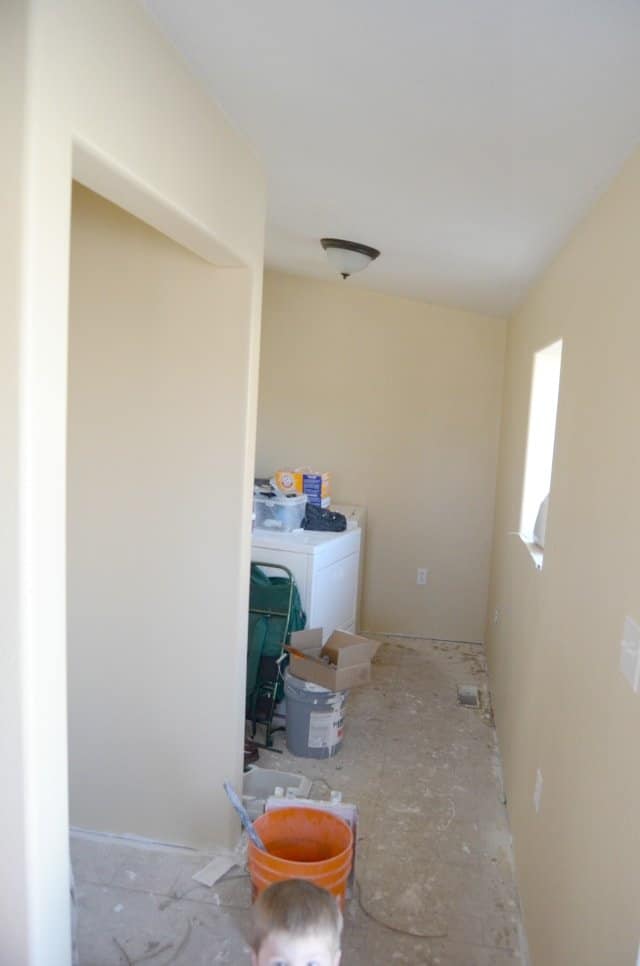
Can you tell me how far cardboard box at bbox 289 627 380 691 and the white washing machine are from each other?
1.03 feet

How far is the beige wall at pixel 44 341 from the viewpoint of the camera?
1121 millimetres

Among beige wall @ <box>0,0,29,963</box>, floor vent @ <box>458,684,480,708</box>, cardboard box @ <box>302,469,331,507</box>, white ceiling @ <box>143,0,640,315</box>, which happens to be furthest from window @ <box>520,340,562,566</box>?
beige wall @ <box>0,0,29,963</box>

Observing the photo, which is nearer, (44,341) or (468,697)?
(44,341)

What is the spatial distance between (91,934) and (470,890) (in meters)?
1.22

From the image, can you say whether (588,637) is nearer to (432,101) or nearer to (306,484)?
(432,101)

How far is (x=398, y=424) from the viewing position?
188 inches

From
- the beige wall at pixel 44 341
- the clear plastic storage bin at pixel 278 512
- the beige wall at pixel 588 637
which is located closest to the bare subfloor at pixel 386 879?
the beige wall at pixel 588 637

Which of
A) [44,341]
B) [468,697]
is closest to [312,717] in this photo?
[468,697]

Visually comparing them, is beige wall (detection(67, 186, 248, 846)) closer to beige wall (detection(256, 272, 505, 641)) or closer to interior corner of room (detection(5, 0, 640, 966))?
interior corner of room (detection(5, 0, 640, 966))

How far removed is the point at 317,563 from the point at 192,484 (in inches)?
53.2

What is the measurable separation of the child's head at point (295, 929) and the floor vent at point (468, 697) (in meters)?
2.72

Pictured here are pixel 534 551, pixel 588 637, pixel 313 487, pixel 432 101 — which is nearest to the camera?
pixel 432 101

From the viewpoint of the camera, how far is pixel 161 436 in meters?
2.37

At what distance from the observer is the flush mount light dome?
308 cm
